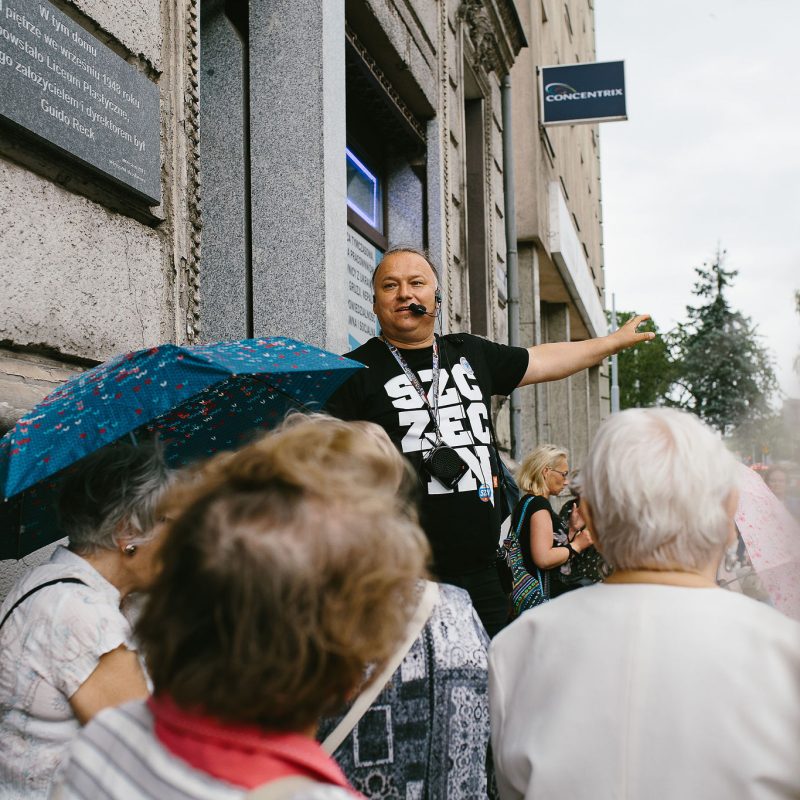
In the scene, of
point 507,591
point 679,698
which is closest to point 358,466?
point 679,698

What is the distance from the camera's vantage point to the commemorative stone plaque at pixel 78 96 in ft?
8.83

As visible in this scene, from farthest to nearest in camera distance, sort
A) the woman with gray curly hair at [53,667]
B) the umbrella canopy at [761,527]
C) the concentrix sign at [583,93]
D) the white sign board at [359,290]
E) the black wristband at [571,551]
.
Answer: the concentrix sign at [583,93] < the white sign board at [359,290] < the black wristband at [571,551] < the umbrella canopy at [761,527] < the woman with gray curly hair at [53,667]

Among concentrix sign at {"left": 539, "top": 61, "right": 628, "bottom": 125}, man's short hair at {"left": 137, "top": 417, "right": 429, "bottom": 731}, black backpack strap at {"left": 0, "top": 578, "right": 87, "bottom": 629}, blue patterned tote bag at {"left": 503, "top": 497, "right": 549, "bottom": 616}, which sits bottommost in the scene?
blue patterned tote bag at {"left": 503, "top": 497, "right": 549, "bottom": 616}

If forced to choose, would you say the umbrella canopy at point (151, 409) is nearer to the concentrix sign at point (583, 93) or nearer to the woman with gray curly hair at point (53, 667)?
the woman with gray curly hair at point (53, 667)

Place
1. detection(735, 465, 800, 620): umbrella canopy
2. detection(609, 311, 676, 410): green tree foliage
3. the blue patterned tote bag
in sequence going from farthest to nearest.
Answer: detection(609, 311, 676, 410): green tree foliage
the blue patterned tote bag
detection(735, 465, 800, 620): umbrella canopy

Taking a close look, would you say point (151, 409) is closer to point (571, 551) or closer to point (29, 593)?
point (29, 593)

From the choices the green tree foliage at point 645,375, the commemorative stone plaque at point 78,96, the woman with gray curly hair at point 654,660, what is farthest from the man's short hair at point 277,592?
the green tree foliage at point 645,375

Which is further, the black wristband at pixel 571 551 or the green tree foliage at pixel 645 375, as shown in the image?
the green tree foliage at pixel 645 375

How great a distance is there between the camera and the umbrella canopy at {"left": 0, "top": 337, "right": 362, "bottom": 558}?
1862 millimetres

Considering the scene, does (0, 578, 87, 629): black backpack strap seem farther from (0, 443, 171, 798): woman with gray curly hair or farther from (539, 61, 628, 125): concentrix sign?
(539, 61, 628, 125): concentrix sign

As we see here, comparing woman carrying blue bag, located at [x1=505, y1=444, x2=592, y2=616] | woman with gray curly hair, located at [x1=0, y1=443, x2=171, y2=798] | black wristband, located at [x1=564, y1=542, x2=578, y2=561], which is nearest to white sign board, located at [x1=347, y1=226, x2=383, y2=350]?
woman carrying blue bag, located at [x1=505, y1=444, x2=592, y2=616]

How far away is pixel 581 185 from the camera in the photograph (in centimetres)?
2119

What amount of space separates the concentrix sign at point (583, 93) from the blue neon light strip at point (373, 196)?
5412mm

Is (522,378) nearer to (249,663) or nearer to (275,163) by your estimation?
(275,163)
